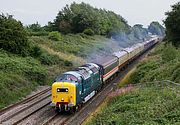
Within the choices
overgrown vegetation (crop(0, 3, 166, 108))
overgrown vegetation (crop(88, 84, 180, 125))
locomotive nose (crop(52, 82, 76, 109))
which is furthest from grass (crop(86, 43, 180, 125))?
overgrown vegetation (crop(0, 3, 166, 108))

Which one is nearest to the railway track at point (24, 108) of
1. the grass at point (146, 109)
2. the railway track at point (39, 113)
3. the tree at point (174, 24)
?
the railway track at point (39, 113)

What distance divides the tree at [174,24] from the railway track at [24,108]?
71.1 feet

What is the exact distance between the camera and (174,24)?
49.2 metres

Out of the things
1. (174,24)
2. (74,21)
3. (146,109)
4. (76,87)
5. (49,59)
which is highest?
(74,21)

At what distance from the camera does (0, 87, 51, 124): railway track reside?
82.8ft

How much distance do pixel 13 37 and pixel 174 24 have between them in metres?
20.5

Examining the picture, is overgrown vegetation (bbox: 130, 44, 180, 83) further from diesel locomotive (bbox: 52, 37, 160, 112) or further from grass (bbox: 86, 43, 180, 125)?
diesel locomotive (bbox: 52, 37, 160, 112)

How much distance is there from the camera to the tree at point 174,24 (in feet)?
160

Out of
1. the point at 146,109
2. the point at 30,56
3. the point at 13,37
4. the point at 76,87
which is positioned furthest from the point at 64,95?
the point at 30,56

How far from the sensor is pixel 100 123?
1778 cm

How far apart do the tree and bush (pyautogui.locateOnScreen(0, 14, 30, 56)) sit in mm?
18521

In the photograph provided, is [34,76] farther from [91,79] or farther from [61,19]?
[61,19]

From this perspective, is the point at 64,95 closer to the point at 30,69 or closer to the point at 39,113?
the point at 39,113

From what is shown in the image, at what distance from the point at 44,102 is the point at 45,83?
30.2ft
